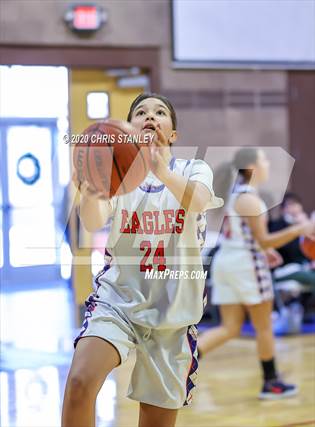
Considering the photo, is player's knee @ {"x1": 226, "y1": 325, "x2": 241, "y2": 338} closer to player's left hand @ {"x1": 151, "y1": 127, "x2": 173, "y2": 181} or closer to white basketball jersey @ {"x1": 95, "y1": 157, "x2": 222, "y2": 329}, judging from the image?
white basketball jersey @ {"x1": 95, "y1": 157, "x2": 222, "y2": 329}

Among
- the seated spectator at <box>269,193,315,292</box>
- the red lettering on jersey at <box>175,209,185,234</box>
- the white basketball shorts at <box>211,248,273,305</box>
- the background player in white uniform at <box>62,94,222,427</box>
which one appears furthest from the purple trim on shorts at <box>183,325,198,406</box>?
the seated spectator at <box>269,193,315,292</box>

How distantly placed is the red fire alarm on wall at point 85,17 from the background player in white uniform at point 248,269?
289cm

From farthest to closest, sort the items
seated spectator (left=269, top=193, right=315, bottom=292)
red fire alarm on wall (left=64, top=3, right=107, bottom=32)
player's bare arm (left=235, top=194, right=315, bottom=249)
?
seated spectator (left=269, top=193, right=315, bottom=292) < red fire alarm on wall (left=64, top=3, right=107, bottom=32) < player's bare arm (left=235, top=194, right=315, bottom=249)

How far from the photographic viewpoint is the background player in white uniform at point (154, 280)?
10.2 ft

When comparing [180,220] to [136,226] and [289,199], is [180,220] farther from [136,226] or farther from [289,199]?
[289,199]

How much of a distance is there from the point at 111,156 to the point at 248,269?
9.59 ft

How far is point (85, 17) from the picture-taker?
7938 mm

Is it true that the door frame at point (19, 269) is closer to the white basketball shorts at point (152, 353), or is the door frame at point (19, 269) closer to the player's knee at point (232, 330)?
the player's knee at point (232, 330)

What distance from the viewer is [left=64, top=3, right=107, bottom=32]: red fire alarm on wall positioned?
788cm

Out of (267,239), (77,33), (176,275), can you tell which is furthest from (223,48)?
(176,275)

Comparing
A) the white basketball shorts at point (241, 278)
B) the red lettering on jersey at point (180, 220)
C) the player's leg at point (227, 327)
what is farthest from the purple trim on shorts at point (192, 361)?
the player's leg at point (227, 327)

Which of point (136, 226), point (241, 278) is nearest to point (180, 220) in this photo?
point (136, 226)

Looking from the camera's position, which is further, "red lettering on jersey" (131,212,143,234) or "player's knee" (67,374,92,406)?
"red lettering on jersey" (131,212,143,234)

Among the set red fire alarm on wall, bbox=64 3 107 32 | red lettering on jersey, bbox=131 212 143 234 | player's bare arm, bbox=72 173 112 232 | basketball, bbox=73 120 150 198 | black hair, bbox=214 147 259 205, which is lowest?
black hair, bbox=214 147 259 205
